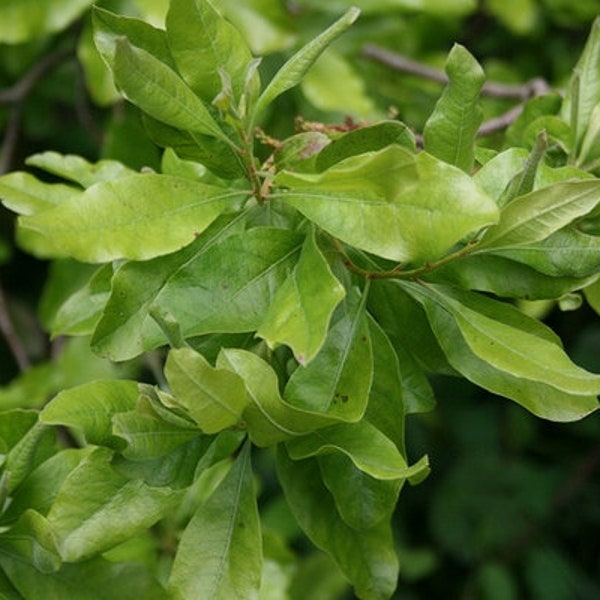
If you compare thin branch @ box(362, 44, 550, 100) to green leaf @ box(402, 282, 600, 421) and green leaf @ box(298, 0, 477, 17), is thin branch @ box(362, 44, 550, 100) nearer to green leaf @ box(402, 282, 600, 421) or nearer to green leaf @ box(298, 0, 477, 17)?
green leaf @ box(298, 0, 477, 17)

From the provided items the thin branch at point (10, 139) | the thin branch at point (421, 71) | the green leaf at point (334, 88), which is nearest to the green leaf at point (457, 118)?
the thin branch at point (421, 71)

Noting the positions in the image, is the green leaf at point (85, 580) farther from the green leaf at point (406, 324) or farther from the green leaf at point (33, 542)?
the green leaf at point (406, 324)

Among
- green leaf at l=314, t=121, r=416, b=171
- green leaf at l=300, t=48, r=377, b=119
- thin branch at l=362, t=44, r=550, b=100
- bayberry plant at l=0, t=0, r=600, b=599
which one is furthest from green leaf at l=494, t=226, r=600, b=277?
green leaf at l=300, t=48, r=377, b=119

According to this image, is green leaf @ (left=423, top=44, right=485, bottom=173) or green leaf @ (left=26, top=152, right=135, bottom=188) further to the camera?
green leaf @ (left=26, top=152, right=135, bottom=188)

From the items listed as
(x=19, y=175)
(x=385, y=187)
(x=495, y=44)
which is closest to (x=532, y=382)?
(x=385, y=187)

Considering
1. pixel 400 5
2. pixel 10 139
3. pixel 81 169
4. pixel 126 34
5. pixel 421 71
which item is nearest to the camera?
pixel 126 34

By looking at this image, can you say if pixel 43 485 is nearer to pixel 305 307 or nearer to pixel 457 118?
pixel 305 307

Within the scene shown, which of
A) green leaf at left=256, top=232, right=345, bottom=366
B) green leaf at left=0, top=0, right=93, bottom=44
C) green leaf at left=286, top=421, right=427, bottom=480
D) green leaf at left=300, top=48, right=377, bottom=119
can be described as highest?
green leaf at left=256, top=232, right=345, bottom=366

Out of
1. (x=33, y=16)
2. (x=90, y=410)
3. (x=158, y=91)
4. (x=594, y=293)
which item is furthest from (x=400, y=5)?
(x=90, y=410)
